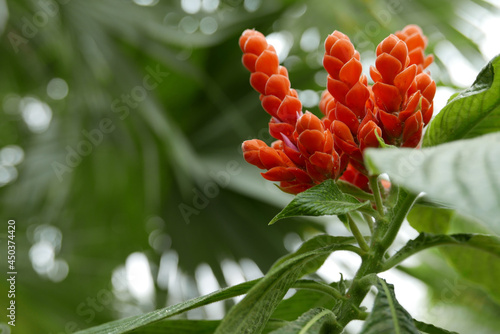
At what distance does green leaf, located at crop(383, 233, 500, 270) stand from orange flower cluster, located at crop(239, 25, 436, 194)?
9 cm

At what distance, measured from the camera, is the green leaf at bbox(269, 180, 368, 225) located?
0.47m

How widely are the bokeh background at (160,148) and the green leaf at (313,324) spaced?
2.97ft

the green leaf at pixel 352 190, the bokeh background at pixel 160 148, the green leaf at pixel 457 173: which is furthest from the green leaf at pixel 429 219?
the bokeh background at pixel 160 148

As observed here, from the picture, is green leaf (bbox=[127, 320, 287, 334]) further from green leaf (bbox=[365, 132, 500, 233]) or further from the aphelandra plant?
green leaf (bbox=[365, 132, 500, 233])

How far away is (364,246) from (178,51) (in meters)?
1.25

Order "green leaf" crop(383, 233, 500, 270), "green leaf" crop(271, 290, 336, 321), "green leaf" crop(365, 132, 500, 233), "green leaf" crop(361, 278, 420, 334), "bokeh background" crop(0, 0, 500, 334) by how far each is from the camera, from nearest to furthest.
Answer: "green leaf" crop(365, 132, 500, 233), "green leaf" crop(361, 278, 420, 334), "green leaf" crop(383, 233, 500, 270), "green leaf" crop(271, 290, 336, 321), "bokeh background" crop(0, 0, 500, 334)

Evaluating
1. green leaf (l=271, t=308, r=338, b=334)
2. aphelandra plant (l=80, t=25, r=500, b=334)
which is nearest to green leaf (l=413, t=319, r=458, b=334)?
aphelandra plant (l=80, t=25, r=500, b=334)

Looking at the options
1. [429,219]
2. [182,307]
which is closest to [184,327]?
[182,307]

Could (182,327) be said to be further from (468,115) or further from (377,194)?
(468,115)

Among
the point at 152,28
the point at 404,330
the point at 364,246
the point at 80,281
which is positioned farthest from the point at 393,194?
the point at 80,281

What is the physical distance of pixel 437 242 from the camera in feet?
1.69

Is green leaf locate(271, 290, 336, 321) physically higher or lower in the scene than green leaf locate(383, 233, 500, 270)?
higher

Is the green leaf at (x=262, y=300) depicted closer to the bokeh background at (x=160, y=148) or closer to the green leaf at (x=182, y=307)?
the green leaf at (x=182, y=307)

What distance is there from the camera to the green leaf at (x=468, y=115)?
498 millimetres
